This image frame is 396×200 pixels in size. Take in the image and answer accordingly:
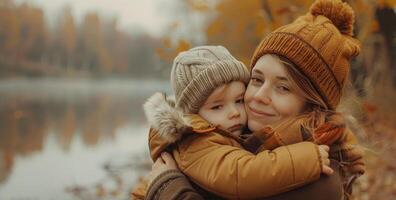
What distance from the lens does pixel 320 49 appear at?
6.51 feet

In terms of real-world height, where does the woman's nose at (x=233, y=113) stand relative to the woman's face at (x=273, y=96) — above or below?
below

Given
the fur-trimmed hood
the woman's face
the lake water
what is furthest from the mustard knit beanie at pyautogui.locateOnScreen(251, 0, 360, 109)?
the lake water

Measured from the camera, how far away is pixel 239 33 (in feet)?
62.2

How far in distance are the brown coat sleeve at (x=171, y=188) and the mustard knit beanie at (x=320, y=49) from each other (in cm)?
59

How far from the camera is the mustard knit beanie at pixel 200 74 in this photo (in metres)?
2.10

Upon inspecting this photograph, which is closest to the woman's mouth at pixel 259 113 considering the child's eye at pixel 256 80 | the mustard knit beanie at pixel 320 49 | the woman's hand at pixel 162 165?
the child's eye at pixel 256 80

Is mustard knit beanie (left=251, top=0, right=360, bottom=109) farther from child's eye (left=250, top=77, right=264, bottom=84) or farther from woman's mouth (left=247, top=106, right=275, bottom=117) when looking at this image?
woman's mouth (left=247, top=106, right=275, bottom=117)

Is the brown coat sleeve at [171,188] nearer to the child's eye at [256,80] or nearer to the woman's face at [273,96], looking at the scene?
the woman's face at [273,96]

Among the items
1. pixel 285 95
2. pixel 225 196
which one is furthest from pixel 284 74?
pixel 225 196

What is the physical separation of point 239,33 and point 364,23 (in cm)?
1274

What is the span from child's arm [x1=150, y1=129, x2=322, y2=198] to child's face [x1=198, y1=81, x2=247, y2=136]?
0.49ft

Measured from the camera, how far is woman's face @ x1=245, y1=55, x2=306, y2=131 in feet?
6.59

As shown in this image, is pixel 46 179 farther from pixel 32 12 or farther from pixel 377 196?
pixel 32 12

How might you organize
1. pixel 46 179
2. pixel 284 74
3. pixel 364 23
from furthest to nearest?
pixel 46 179, pixel 364 23, pixel 284 74
